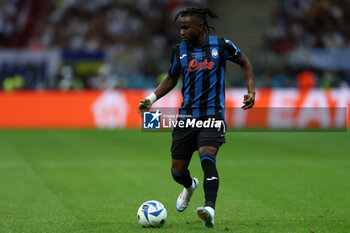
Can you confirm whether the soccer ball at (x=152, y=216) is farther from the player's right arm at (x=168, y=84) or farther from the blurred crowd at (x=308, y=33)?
the blurred crowd at (x=308, y=33)

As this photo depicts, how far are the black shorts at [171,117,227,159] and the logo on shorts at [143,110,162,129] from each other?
206 millimetres

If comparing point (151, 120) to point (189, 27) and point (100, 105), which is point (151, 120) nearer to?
point (189, 27)

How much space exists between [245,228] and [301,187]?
3.46m

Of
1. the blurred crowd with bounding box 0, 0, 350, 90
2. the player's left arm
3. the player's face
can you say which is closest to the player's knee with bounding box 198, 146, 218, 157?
the player's left arm

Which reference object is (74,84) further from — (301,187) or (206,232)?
(206,232)

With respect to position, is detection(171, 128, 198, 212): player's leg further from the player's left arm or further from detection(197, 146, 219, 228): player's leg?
the player's left arm

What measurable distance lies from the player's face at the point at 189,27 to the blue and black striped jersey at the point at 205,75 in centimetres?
17

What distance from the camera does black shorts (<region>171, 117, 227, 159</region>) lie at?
6.14 meters

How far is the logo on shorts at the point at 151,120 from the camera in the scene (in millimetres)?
6418

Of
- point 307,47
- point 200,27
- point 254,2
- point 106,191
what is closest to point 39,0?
point 254,2

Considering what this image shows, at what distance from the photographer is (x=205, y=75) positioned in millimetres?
6277

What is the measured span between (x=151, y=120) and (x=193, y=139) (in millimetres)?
483

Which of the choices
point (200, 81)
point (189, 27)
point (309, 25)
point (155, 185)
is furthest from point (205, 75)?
point (309, 25)

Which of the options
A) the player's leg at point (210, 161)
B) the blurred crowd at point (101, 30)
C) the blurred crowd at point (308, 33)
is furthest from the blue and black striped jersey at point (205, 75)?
the blurred crowd at point (101, 30)
